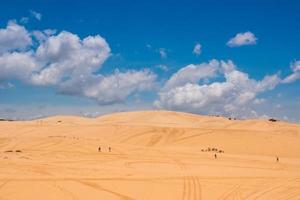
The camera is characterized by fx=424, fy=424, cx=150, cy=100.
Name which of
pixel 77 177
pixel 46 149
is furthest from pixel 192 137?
pixel 77 177

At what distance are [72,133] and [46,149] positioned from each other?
570 inches

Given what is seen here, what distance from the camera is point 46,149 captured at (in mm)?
31062

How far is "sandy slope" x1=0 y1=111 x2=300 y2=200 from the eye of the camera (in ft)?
49.9

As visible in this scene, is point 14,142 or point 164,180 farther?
point 14,142

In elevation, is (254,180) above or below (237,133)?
below

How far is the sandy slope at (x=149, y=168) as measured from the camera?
15.2 meters

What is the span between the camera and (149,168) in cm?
2228

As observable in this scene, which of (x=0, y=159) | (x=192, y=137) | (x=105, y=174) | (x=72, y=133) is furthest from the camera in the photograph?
(x=72, y=133)

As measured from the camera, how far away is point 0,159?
24000 mm

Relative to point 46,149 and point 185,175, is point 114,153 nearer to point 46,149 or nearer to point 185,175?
point 46,149

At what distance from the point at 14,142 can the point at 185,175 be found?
20222mm

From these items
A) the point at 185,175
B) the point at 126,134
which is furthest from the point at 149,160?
the point at 126,134

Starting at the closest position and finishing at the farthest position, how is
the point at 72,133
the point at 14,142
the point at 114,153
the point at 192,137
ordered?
the point at 114,153
the point at 14,142
the point at 192,137
the point at 72,133

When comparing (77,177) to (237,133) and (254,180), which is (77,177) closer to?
(254,180)
